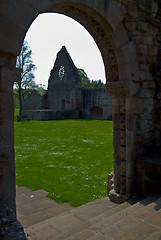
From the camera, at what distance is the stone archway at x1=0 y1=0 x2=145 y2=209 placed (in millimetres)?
2639

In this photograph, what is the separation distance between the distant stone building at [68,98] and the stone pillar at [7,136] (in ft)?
69.5

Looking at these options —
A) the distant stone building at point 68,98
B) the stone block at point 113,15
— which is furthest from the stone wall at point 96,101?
the stone block at point 113,15

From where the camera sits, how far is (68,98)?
29609mm

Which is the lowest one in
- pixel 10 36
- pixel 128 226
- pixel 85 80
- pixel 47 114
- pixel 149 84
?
pixel 128 226

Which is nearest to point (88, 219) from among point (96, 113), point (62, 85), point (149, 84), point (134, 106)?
point (134, 106)

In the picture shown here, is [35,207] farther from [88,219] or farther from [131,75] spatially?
[131,75]

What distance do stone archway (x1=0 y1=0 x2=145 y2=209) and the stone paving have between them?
2.57 feet

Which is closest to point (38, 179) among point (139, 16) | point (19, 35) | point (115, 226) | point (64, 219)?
point (64, 219)

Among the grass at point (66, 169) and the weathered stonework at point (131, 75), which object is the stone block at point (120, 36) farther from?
the grass at point (66, 169)

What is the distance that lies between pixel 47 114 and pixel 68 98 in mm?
6414

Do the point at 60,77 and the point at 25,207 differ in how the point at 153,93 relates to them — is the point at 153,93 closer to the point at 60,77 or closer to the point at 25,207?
the point at 25,207

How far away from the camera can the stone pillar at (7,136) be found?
2592 mm

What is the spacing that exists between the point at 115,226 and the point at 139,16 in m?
4.03

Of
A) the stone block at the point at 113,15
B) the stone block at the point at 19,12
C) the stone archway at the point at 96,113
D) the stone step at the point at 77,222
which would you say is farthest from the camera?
the stone archway at the point at 96,113
